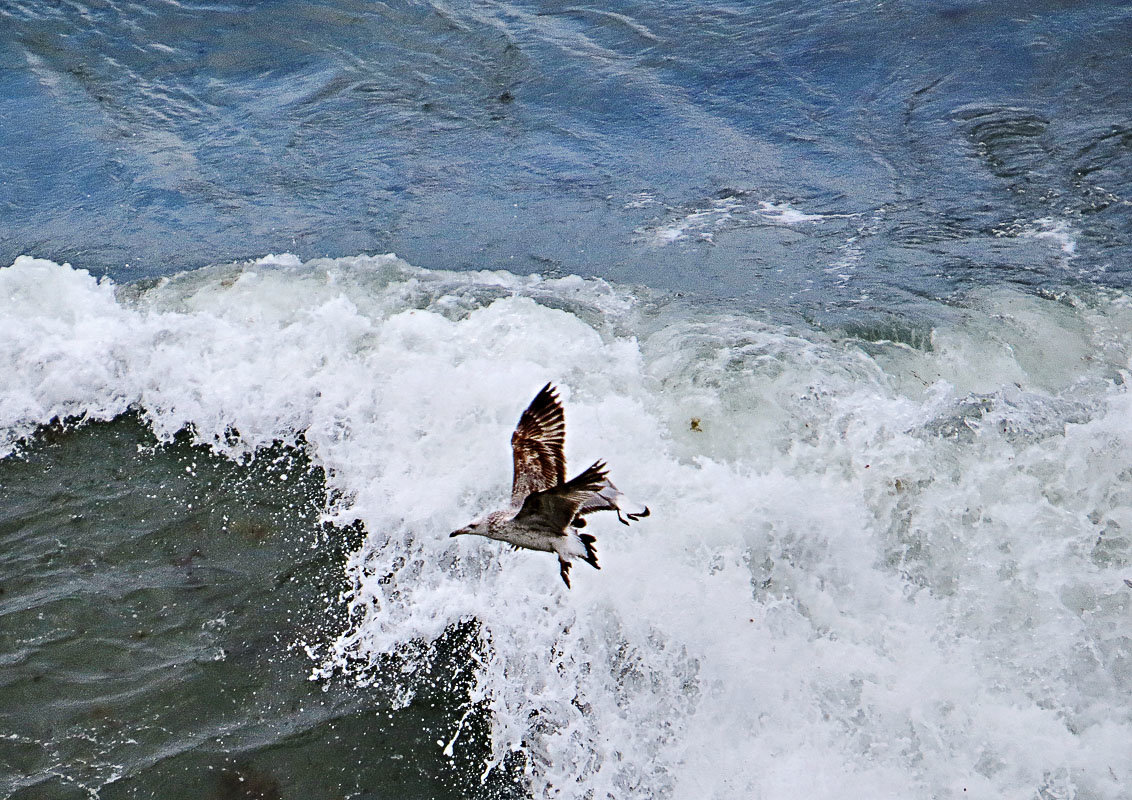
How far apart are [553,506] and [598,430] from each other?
1645mm

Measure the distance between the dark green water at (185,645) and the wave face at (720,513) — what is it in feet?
0.59

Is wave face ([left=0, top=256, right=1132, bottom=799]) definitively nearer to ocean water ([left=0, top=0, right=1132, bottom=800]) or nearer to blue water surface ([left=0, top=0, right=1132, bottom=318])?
ocean water ([left=0, top=0, right=1132, bottom=800])

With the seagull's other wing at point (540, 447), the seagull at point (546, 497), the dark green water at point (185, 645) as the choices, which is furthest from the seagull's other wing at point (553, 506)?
the dark green water at point (185, 645)

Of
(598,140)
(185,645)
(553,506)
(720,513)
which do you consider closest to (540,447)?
(553,506)

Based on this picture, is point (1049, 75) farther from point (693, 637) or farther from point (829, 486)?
point (693, 637)

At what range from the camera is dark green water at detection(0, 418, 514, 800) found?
440cm

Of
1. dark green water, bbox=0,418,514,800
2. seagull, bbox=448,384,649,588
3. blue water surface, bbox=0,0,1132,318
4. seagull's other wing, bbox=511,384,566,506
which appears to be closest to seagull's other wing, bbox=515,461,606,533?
seagull, bbox=448,384,649,588

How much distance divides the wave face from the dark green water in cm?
18

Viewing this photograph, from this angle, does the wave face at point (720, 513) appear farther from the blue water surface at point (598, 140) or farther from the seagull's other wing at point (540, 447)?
the seagull's other wing at point (540, 447)

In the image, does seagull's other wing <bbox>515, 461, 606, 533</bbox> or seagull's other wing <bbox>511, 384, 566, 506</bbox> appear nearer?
seagull's other wing <bbox>515, 461, 606, 533</bbox>

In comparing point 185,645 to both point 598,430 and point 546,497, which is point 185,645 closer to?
point 546,497

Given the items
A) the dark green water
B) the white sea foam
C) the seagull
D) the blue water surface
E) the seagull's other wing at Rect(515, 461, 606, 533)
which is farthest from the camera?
the blue water surface

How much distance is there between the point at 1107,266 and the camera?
22.3ft

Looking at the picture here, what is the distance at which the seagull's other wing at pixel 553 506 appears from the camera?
386 cm
